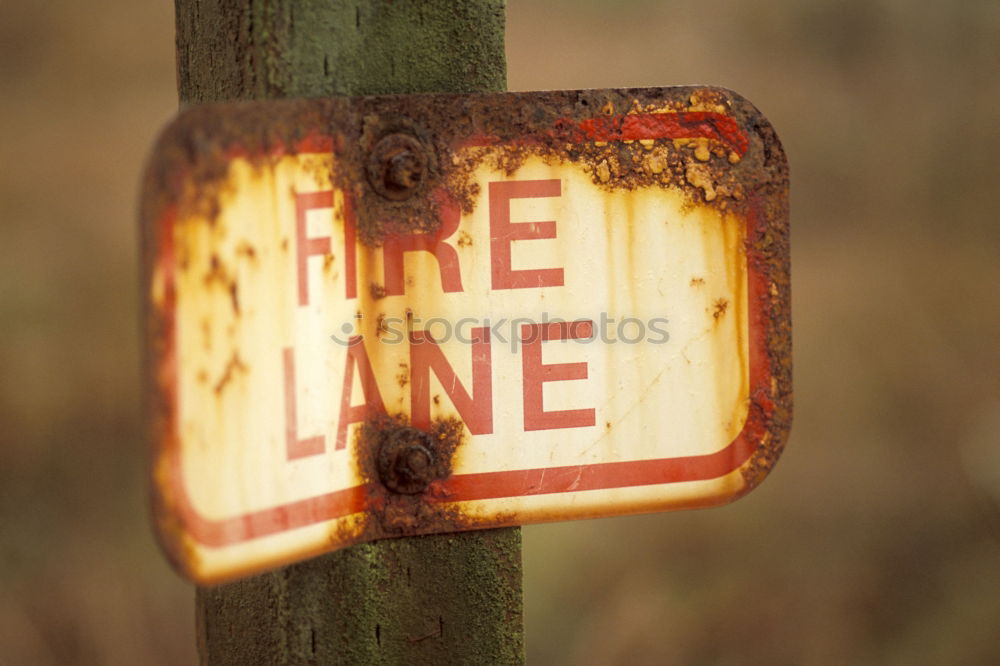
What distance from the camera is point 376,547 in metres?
0.55

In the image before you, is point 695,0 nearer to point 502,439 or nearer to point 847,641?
point 847,641

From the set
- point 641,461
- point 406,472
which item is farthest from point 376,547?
point 641,461

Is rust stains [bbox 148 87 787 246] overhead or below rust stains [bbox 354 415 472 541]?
overhead

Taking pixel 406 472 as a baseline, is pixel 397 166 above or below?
above

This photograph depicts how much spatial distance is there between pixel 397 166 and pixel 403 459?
0.49ft

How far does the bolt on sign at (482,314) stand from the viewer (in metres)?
0.46

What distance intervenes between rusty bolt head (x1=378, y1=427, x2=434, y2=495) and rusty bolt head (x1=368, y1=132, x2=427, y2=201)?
123mm

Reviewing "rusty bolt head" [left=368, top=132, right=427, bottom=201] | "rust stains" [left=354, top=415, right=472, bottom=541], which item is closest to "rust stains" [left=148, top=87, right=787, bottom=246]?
"rusty bolt head" [left=368, top=132, right=427, bottom=201]

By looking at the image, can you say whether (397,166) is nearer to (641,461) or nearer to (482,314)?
(482,314)

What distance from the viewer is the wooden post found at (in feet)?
1.74

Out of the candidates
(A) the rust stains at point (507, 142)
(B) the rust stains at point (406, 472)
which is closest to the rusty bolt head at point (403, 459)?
(B) the rust stains at point (406, 472)

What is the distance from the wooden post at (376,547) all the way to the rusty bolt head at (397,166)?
1.5 inches

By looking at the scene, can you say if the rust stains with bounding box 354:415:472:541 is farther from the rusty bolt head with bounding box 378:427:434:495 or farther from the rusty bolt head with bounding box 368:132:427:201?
the rusty bolt head with bounding box 368:132:427:201

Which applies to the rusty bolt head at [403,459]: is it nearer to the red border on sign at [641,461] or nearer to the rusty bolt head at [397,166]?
the red border on sign at [641,461]
